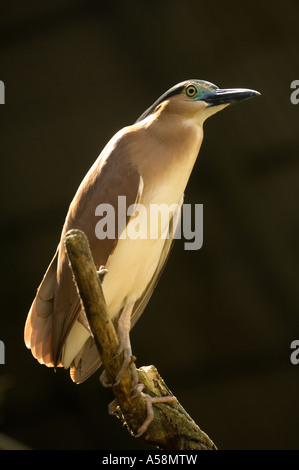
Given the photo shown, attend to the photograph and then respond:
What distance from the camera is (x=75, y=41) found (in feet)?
10.0

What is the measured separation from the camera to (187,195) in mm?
3215

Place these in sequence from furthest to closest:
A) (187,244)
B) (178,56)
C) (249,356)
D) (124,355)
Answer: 1. (249,356)
2. (187,244)
3. (178,56)
4. (124,355)

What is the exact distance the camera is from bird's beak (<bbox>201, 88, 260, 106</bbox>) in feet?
7.11

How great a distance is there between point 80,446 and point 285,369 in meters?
1.00

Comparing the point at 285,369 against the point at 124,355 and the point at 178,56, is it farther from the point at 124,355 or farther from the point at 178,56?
the point at 124,355

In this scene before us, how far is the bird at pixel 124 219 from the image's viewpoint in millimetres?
2055

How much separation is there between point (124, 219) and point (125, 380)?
0.43 metres

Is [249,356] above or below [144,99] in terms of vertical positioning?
below

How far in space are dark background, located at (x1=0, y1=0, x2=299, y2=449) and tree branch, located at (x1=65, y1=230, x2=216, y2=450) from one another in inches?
48.5

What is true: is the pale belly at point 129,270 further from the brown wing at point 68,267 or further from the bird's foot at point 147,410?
the bird's foot at point 147,410

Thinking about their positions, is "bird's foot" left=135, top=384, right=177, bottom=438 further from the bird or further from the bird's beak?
the bird's beak

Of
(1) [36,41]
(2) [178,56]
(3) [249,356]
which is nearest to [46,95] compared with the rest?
(1) [36,41]

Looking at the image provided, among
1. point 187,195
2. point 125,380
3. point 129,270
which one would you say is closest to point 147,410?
point 125,380

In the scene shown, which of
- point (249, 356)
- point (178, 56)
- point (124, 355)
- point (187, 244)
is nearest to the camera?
point (124, 355)
